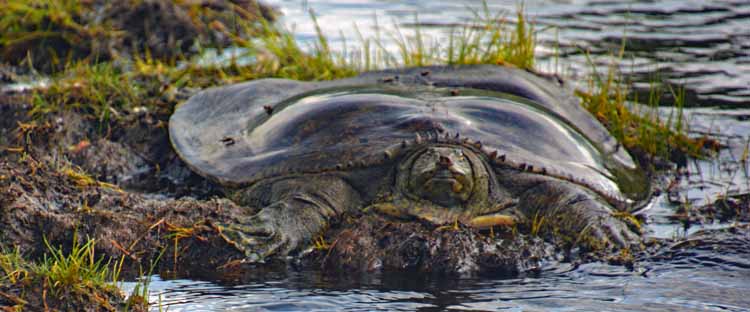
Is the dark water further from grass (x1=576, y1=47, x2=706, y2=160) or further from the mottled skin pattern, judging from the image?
the mottled skin pattern

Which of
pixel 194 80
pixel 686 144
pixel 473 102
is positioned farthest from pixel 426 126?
pixel 194 80

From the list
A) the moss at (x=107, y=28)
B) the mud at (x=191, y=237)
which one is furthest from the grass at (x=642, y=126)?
the moss at (x=107, y=28)

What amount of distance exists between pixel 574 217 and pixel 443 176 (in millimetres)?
591

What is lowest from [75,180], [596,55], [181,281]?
[181,281]

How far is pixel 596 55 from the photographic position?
8.28 m

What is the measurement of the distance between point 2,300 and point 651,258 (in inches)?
96.8

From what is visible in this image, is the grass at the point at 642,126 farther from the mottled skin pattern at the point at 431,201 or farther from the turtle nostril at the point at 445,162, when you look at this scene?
the turtle nostril at the point at 445,162

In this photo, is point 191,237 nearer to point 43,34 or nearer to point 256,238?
point 256,238

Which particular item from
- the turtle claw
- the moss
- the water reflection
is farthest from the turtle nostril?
the moss

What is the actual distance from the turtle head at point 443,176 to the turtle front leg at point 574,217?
12.3 inches

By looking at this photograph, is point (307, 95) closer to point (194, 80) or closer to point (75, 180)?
point (75, 180)

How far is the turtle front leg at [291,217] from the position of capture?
4504 mm

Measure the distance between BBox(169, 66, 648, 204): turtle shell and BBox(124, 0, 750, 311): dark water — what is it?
0.54 meters

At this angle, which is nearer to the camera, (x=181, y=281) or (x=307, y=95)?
(x=181, y=281)
